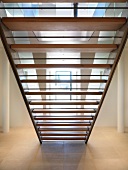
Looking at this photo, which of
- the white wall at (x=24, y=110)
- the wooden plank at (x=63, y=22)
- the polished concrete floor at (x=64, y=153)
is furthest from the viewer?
the white wall at (x=24, y=110)

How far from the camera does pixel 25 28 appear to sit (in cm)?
231

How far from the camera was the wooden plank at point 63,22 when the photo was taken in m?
2.10

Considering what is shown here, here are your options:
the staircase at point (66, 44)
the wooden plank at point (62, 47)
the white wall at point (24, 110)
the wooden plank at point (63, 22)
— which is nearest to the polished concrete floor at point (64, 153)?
the staircase at point (66, 44)

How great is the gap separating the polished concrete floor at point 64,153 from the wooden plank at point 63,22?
7.88 feet

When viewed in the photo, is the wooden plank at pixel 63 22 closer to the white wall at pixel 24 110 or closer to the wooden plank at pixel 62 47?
the wooden plank at pixel 62 47

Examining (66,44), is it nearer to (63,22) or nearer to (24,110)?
(63,22)

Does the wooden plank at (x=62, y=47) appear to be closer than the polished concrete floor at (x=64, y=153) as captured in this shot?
Yes

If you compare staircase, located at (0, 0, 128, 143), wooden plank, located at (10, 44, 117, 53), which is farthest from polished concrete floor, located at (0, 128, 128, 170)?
wooden plank, located at (10, 44, 117, 53)

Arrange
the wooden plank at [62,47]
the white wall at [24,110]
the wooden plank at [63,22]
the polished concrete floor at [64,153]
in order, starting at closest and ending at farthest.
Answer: the wooden plank at [63,22] < the wooden plank at [62,47] < the polished concrete floor at [64,153] < the white wall at [24,110]

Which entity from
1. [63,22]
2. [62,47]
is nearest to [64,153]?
[62,47]

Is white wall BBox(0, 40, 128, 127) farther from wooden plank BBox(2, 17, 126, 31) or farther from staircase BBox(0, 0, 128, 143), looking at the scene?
wooden plank BBox(2, 17, 126, 31)

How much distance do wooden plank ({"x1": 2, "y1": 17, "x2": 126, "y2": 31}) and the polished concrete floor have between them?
2.40 metres

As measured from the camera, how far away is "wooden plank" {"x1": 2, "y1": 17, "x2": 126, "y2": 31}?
210 centimetres

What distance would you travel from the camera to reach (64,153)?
4.27 metres
